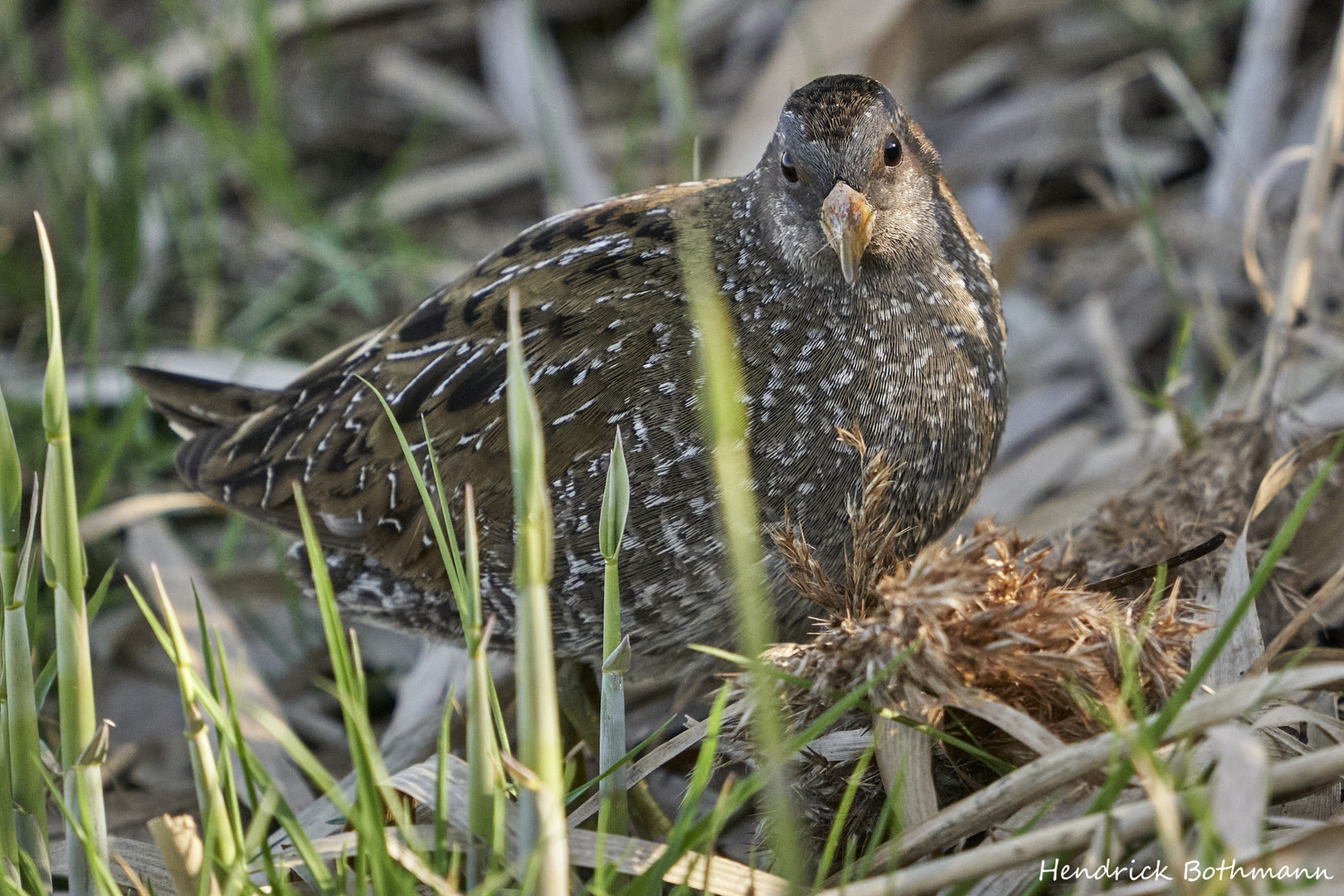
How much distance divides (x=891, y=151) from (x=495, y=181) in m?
2.41

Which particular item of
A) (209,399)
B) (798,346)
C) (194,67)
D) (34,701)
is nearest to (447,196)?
(194,67)

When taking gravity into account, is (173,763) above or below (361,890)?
below

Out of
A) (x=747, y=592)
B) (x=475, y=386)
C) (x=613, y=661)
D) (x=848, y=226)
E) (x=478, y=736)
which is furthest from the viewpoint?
(x=475, y=386)

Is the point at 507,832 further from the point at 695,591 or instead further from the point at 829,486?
the point at 829,486

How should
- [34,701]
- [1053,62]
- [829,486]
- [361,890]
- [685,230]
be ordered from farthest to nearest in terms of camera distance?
[1053,62] < [685,230] < [829,486] < [34,701] < [361,890]

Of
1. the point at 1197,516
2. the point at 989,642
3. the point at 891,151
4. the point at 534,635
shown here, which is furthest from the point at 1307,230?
the point at 534,635

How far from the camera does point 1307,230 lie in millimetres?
2645

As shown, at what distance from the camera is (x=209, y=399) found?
2752 millimetres

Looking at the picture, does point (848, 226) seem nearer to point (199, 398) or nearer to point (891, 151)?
point (891, 151)

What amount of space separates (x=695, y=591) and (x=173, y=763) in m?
1.31

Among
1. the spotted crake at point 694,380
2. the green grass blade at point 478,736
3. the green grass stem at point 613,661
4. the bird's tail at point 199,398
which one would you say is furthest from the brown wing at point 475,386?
the green grass blade at point 478,736

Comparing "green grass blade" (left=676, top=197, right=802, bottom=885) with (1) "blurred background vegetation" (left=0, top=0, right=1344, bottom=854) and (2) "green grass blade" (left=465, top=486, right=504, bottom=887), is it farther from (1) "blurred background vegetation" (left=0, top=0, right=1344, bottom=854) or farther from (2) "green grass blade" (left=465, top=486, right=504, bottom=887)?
(1) "blurred background vegetation" (left=0, top=0, right=1344, bottom=854)

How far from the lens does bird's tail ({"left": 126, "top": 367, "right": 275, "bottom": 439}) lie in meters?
2.73

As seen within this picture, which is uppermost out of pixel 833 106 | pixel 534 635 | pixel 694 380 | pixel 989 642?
pixel 833 106
